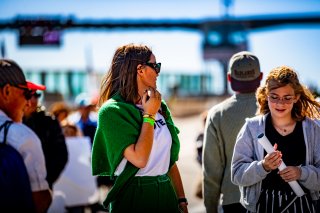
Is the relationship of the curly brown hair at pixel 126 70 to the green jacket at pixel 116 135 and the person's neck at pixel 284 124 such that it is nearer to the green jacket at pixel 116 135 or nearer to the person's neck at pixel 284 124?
the green jacket at pixel 116 135

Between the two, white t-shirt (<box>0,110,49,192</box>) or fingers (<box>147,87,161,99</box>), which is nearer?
white t-shirt (<box>0,110,49,192</box>)

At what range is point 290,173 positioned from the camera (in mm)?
3748

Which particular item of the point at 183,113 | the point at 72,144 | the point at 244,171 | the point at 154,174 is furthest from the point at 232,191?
the point at 183,113

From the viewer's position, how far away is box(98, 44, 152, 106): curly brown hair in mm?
3699

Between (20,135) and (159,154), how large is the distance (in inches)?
32.1

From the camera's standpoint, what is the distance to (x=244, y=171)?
3.90m

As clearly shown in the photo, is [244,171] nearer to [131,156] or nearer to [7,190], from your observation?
[131,156]

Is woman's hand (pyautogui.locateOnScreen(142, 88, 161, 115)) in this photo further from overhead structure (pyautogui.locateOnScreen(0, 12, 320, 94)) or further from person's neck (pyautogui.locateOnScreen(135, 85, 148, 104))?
overhead structure (pyautogui.locateOnScreen(0, 12, 320, 94))

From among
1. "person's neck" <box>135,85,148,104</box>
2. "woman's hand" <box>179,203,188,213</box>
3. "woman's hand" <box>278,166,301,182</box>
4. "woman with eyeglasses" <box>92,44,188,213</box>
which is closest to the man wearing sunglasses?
"woman with eyeglasses" <box>92,44,188,213</box>

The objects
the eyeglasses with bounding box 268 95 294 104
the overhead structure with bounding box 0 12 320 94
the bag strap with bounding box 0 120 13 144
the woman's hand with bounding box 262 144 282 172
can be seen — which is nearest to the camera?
the bag strap with bounding box 0 120 13 144

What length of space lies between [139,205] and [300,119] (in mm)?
1218

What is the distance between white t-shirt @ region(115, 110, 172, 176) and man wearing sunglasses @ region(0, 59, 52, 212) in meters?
0.45

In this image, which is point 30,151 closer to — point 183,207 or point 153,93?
point 153,93

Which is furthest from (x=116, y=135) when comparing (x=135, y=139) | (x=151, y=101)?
(x=151, y=101)
